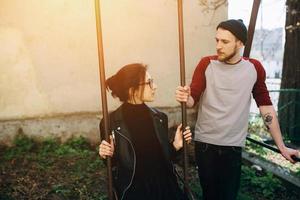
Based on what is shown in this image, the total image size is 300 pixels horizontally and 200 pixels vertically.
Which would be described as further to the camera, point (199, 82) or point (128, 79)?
point (199, 82)

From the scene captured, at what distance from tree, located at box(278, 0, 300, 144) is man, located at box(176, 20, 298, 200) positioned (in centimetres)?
376

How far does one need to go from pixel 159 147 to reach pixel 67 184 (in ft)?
8.38

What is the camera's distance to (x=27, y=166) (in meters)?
5.39

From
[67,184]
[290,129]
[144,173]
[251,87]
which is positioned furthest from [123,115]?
[290,129]

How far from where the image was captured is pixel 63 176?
5.09 meters

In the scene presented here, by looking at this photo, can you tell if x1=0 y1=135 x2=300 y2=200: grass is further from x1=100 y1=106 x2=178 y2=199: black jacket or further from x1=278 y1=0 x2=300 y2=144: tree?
x1=100 y1=106 x2=178 y2=199: black jacket

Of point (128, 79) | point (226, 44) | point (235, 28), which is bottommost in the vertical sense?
point (128, 79)

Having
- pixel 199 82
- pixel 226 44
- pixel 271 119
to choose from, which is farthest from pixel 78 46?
pixel 271 119

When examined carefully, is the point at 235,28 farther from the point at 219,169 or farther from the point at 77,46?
the point at 77,46

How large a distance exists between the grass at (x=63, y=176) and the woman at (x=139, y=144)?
2000 millimetres

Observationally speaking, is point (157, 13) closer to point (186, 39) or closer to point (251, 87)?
point (186, 39)

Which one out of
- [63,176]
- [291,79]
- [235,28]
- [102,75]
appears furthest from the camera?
[291,79]

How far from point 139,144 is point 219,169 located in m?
0.81

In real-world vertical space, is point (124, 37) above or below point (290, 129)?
above
